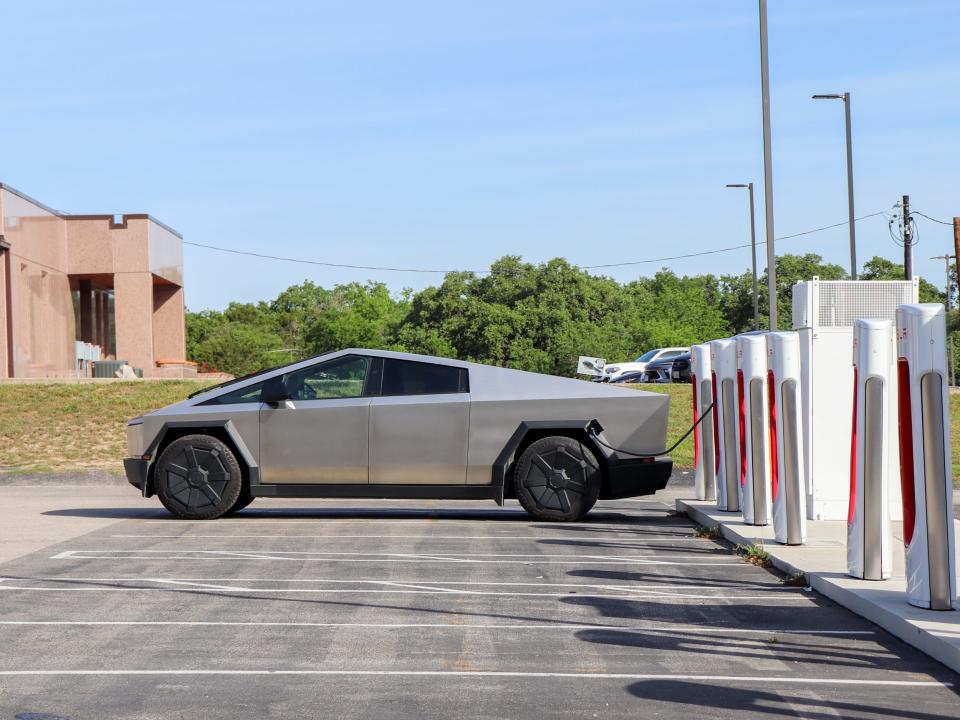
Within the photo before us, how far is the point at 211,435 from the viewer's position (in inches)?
483

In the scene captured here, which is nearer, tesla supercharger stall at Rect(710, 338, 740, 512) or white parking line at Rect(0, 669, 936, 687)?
white parking line at Rect(0, 669, 936, 687)

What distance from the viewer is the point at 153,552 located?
9852 millimetres

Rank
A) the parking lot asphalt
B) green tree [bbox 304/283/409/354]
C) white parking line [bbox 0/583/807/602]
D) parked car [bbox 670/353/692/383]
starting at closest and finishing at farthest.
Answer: the parking lot asphalt
white parking line [bbox 0/583/807/602]
parked car [bbox 670/353/692/383]
green tree [bbox 304/283/409/354]

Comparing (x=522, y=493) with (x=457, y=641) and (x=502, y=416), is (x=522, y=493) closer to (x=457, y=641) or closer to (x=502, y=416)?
(x=502, y=416)

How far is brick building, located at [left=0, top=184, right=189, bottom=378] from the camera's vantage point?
1374 inches

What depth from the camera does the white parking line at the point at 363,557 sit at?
367 inches

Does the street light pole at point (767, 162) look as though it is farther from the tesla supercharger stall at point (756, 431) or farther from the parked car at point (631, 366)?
the parked car at point (631, 366)

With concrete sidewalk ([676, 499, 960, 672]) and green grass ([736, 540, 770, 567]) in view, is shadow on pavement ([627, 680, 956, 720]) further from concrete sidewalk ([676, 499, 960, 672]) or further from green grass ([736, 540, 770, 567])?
green grass ([736, 540, 770, 567])

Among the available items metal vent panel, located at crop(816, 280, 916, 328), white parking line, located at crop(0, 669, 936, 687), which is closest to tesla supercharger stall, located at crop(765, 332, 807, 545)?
metal vent panel, located at crop(816, 280, 916, 328)

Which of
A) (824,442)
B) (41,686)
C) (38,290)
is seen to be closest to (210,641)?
(41,686)

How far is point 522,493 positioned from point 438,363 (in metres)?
1.49

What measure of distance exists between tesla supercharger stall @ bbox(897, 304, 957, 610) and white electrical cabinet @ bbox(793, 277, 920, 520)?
184 inches

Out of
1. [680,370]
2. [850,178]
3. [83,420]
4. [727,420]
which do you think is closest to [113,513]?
[727,420]

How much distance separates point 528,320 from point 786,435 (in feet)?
202
